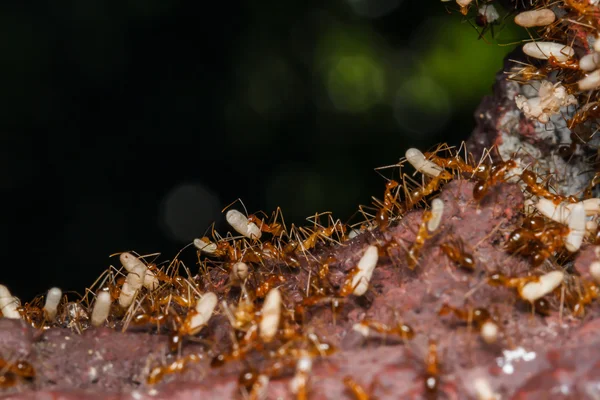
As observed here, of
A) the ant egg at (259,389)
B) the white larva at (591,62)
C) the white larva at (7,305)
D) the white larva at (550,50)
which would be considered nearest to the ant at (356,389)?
the ant egg at (259,389)

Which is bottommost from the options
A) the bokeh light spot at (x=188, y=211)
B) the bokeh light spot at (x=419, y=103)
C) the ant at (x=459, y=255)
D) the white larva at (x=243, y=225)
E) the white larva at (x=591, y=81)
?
the bokeh light spot at (x=188, y=211)

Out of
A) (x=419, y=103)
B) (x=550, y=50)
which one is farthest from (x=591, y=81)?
(x=419, y=103)

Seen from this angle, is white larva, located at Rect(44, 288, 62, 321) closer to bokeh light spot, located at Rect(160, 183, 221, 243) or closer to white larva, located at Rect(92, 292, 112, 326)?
white larva, located at Rect(92, 292, 112, 326)

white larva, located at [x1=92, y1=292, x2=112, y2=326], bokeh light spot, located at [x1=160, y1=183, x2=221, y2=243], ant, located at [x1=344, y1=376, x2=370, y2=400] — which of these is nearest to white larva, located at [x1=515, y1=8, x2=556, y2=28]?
ant, located at [x1=344, y1=376, x2=370, y2=400]

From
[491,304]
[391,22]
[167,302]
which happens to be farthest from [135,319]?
[391,22]

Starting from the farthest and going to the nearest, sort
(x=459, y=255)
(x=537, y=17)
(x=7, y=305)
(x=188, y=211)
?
1. (x=188, y=211)
2. (x=537, y=17)
3. (x=7, y=305)
4. (x=459, y=255)

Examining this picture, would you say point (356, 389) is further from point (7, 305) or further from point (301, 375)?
point (7, 305)

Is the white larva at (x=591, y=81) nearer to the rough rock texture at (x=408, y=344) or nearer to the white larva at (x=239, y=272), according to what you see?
the rough rock texture at (x=408, y=344)
